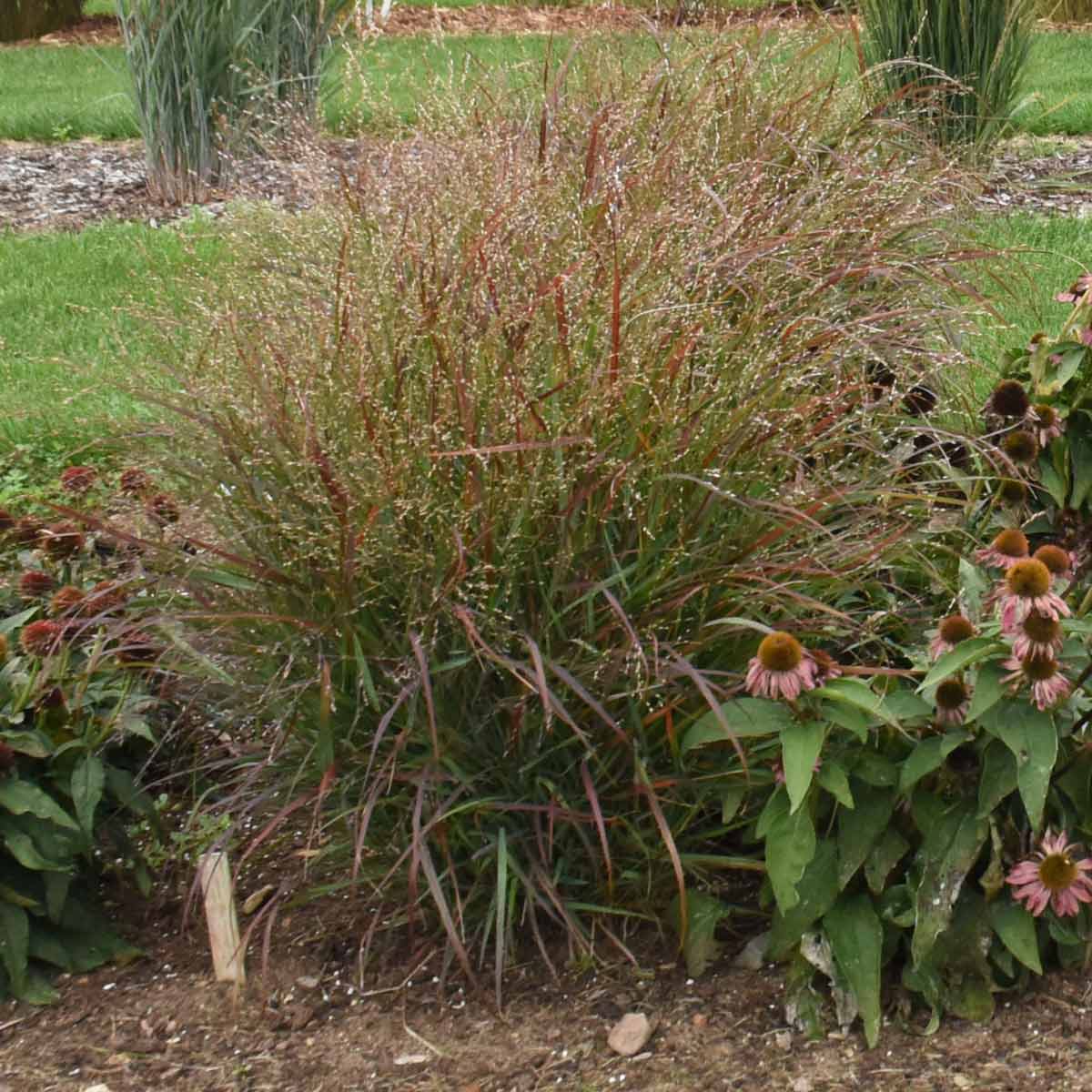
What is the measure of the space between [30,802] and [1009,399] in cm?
207

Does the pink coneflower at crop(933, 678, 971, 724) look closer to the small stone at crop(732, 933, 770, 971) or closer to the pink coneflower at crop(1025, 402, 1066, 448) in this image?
the small stone at crop(732, 933, 770, 971)

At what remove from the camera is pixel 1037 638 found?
2.24 meters

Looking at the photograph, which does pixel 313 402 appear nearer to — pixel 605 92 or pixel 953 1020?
pixel 953 1020

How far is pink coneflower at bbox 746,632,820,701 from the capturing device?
2293mm

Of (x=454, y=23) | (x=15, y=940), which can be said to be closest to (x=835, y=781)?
(x=15, y=940)

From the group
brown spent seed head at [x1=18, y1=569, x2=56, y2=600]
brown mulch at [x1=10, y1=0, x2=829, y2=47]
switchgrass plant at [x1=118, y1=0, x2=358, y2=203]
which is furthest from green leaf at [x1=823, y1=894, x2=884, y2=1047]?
brown mulch at [x1=10, y1=0, x2=829, y2=47]

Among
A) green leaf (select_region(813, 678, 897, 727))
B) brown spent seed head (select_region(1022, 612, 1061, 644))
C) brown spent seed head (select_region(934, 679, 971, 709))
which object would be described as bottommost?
brown spent seed head (select_region(934, 679, 971, 709))

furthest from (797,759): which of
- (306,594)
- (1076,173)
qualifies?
(1076,173)

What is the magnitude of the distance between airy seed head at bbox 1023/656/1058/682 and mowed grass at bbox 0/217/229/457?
215 centimetres

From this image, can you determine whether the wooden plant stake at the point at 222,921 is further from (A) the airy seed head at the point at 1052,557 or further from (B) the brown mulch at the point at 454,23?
(B) the brown mulch at the point at 454,23

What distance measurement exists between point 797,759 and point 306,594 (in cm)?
91

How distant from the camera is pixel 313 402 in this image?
2.76m

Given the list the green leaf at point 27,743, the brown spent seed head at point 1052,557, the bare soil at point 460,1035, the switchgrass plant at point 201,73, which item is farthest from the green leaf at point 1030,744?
the switchgrass plant at point 201,73

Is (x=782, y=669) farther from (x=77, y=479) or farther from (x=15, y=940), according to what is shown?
(x=77, y=479)
